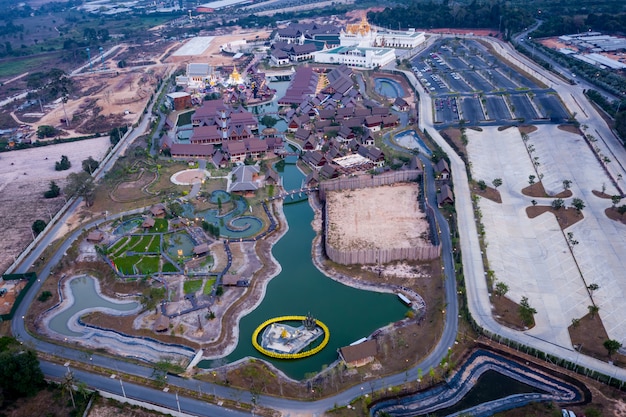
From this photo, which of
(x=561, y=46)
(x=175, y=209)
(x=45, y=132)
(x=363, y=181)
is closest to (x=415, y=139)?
(x=363, y=181)

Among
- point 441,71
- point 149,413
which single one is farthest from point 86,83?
point 149,413

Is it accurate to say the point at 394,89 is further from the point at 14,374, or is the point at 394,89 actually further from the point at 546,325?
the point at 14,374

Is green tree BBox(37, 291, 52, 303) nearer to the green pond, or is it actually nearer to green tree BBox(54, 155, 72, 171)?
the green pond

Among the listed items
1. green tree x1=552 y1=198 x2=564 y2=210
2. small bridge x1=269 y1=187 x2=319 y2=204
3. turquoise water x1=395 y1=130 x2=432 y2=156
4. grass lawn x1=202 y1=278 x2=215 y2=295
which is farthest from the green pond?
turquoise water x1=395 y1=130 x2=432 y2=156

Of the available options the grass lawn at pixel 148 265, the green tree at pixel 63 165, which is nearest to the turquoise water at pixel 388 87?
the green tree at pixel 63 165

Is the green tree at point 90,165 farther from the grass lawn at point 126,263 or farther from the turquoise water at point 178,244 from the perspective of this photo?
the grass lawn at point 126,263

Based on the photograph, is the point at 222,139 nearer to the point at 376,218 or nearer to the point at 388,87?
the point at 376,218
